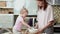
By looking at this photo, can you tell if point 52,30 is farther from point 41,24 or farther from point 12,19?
point 12,19

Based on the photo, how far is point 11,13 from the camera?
5.81 ft

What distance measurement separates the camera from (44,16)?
1.73 metres

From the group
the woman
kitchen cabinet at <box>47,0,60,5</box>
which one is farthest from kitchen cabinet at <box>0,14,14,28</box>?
kitchen cabinet at <box>47,0,60,5</box>

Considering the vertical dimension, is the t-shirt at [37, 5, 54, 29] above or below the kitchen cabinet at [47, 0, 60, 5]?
below

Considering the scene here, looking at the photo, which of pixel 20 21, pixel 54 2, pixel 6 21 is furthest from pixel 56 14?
pixel 6 21

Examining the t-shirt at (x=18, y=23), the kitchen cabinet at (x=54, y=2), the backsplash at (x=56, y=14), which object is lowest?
the t-shirt at (x=18, y=23)

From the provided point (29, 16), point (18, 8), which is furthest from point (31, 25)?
point (18, 8)

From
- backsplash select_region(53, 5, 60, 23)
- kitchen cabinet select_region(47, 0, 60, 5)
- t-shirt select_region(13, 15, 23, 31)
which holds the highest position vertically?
kitchen cabinet select_region(47, 0, 60, 5)

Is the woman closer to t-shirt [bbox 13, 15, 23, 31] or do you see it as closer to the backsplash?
the backsplash

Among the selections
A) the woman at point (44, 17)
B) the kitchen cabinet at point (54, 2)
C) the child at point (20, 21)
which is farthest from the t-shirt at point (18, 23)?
the kitchen cabinet at point (54, 2)

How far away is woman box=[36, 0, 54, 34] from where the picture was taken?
5.66 feet

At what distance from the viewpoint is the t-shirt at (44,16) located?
1721 millimetres

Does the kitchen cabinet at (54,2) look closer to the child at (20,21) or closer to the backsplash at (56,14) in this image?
the backsplash at (56,14)

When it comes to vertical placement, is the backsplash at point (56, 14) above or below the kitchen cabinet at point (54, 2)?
below
